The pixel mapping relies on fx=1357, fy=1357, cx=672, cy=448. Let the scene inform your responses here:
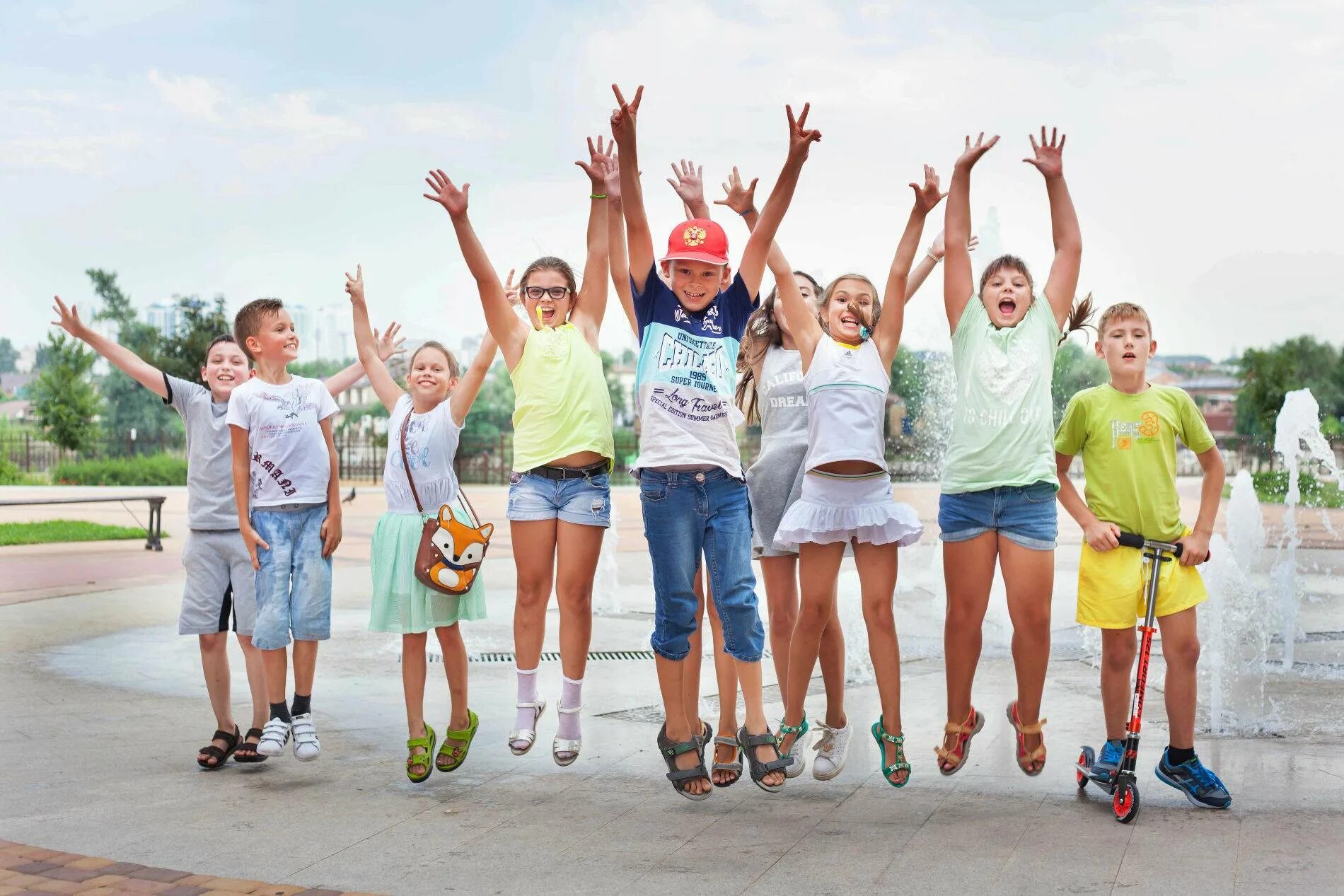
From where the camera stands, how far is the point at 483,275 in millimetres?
4785

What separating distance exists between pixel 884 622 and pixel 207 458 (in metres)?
2.79

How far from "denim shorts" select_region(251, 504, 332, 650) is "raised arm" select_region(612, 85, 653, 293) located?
172 centimetres

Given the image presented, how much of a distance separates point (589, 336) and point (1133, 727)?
2.30 m

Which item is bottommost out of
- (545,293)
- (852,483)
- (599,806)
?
(599,806)

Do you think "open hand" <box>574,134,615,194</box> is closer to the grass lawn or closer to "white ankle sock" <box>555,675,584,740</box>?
"white ankle sock" <box>555,675,584,740</box>

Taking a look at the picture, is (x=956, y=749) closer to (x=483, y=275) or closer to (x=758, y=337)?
(x=758, y=337)

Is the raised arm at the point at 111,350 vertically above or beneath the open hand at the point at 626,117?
beneath

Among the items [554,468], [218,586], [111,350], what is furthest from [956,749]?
[111,350]

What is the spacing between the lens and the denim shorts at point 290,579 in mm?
5242

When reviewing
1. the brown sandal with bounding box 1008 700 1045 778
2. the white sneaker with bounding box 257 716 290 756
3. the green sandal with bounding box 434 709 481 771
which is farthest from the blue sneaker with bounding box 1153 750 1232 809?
the white sneaker with bounding box 257 716 290 756

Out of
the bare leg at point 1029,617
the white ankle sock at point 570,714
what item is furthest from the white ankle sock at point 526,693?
the bare leg at point 1029,617

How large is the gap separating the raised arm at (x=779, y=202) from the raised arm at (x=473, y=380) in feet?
3.24

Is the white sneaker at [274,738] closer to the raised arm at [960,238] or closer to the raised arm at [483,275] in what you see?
the raised arm at [483,275]

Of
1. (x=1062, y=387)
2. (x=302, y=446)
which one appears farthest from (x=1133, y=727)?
(x=1062, y=387)
